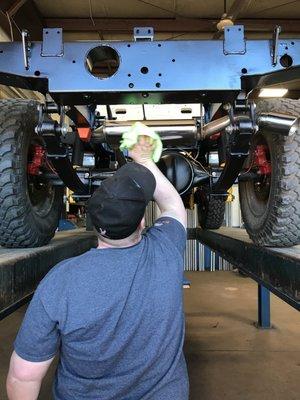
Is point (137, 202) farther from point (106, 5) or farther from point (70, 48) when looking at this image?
point (106, 5)

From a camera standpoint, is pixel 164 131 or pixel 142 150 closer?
pixel 142 150

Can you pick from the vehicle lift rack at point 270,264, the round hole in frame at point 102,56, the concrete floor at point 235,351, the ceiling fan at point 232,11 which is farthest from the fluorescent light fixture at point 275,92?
the round hole in frame at point 102,56

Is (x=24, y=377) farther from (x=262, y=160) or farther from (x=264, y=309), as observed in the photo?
(x=264, y=309)

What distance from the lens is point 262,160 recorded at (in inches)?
82.1

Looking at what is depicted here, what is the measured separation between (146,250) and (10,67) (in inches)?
38.3

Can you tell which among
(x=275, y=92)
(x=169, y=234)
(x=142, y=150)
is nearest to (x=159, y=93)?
(x=142, y=150)

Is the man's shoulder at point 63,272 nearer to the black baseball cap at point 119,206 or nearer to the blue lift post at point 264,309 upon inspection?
the black baseball cap at point 119,206

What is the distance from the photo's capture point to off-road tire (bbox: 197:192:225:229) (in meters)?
3.77

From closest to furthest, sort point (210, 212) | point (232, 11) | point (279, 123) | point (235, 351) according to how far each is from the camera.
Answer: point (279, 123) → point (235, 351) → point (210, 212) → point (232, 11)

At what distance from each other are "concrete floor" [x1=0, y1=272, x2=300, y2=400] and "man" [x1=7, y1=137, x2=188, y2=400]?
190 cm

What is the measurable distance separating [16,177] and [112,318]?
0.91m

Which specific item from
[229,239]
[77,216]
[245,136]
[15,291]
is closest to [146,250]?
[15,291]

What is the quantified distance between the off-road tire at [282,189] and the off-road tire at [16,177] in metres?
1.08

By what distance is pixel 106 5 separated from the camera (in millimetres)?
6012
